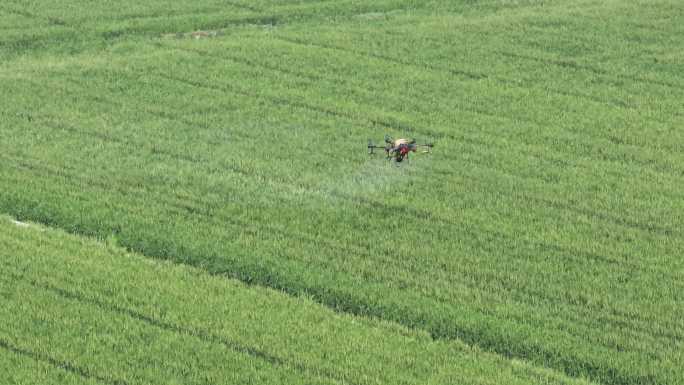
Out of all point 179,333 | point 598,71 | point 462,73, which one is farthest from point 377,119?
point 179,333

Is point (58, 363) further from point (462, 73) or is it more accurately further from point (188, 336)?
point (462, 73)

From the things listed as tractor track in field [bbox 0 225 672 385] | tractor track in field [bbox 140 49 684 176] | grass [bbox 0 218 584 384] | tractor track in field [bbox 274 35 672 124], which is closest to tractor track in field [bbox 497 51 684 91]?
tractor track in field [bbox 274 35 672 124]

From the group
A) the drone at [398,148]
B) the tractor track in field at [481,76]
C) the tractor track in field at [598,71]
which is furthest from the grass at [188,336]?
the tractor track in field at [598,71]

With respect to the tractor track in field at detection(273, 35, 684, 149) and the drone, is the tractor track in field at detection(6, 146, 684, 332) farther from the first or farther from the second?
the tractor track in field at detection(273, 35, 684, 149)

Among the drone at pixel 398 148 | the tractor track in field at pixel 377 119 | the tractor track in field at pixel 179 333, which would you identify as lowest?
the tractor track in field at pixel 377 119

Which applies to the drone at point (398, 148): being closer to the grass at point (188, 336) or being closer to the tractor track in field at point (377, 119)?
the tractor track in field at point (377, 119)
